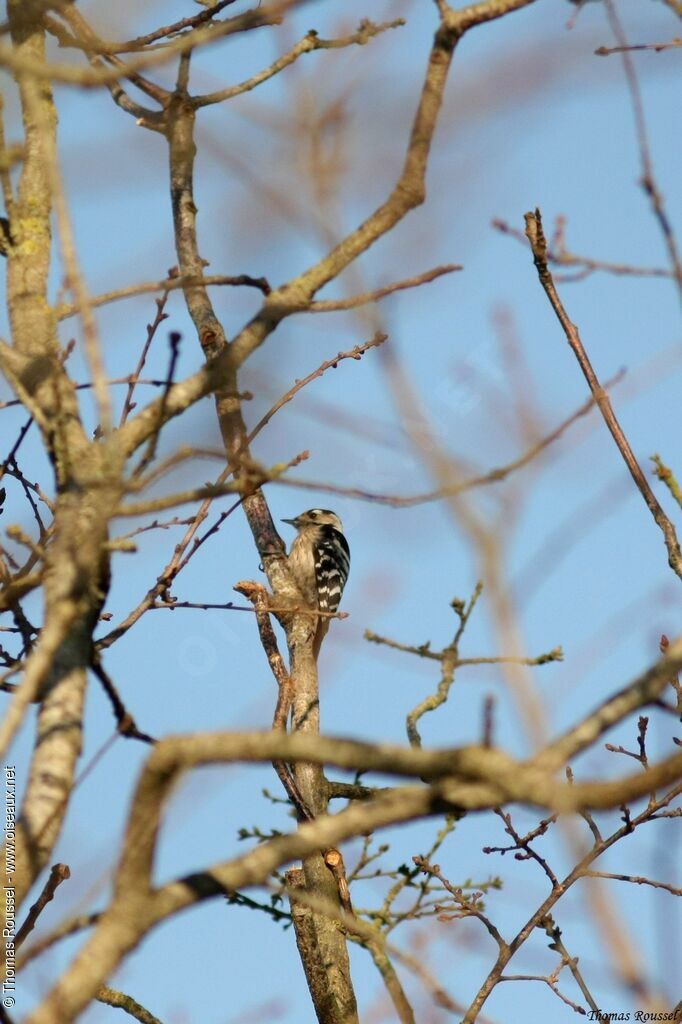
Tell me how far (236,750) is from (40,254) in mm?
2129

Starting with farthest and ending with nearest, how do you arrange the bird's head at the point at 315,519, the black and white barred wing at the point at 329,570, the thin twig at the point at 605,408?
the bird's head at the point at 315,519, the black and white barred wing at the point at 329,570, the thin twig at the point at 605,408

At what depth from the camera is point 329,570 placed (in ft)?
34.7

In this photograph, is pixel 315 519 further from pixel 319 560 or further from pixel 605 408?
pixel 605 408

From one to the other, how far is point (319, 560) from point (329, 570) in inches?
5.0

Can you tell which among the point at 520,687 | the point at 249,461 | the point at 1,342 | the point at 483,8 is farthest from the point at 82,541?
the point at 483,8

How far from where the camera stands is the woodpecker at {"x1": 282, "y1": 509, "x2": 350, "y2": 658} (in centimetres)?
1051

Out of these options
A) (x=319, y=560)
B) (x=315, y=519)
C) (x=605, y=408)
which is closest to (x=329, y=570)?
(x=319, y=560)

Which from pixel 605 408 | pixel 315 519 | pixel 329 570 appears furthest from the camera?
pixel 315 519

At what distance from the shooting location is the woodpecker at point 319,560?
10508 millimetres

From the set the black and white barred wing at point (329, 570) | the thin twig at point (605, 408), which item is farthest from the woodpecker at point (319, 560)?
the thin twig at point (605, 408)

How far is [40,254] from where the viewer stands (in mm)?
3785

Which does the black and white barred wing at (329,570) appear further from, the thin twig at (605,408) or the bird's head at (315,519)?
the thin twig at (605,408)

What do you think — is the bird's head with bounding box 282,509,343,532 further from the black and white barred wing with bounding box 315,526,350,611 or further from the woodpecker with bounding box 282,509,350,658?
the black and white barred wing with bounding box 315,526,350,611

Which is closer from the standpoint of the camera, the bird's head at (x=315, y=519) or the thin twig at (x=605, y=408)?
the thin twig at (x=605, y=408)
